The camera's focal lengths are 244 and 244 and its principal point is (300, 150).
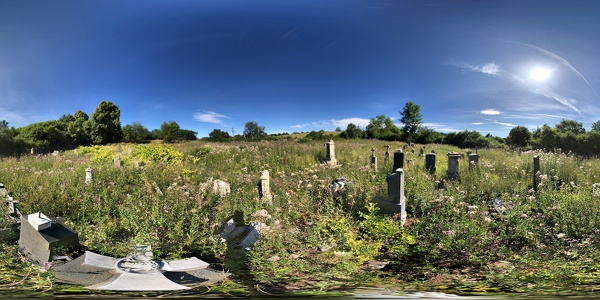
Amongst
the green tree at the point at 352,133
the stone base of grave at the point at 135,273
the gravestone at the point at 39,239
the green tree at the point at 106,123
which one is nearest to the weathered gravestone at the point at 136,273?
the stone base of grave at the point at 135,273

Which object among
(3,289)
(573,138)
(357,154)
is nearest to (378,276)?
(3,289)

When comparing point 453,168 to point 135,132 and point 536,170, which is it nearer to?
point 536,170

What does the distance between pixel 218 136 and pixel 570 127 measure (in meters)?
5.35

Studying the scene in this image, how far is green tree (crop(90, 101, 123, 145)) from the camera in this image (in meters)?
3.43

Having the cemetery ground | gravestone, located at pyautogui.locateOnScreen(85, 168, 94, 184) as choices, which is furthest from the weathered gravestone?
gravestone, located at pyautogui.locateOnScreen(85, 168, 94, 184)

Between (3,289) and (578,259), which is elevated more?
(578,259)

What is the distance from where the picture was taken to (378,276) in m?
2.28

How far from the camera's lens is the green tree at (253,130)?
3795 millimetres

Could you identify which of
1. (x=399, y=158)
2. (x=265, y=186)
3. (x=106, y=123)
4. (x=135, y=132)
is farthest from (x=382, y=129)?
(x=106, y=123)

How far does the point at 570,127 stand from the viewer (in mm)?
3719

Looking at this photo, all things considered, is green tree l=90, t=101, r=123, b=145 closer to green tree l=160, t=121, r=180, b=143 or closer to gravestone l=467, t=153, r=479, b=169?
green tree l=160, t=121, r=180, b=143

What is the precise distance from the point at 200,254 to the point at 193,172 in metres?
2.06

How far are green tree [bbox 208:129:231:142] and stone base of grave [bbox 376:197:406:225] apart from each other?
8.20ft

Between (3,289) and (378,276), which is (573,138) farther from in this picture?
(3,289)
